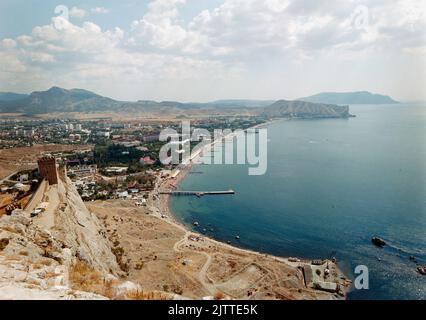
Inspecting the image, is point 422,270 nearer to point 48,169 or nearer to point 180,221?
point 180,221

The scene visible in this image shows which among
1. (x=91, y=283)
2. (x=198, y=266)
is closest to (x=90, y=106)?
(x=198, y=266)

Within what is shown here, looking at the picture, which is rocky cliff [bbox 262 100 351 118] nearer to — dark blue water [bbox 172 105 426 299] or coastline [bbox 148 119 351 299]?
dark blue water [bbox 172 105 426 299]

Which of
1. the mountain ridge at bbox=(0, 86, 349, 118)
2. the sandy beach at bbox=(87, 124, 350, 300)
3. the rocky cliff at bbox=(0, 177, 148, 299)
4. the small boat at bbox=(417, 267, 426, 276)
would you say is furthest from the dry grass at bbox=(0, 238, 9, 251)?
the mountain ridge at bbox=(0, 86, 349, 118)

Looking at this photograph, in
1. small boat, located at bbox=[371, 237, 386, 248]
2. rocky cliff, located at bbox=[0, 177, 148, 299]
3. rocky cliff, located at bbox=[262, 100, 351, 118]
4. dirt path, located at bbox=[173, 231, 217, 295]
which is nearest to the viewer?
rocky cliff, located at bbox=[0, 177, 148, 299]

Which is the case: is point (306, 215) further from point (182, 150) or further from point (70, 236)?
point (182, 150)

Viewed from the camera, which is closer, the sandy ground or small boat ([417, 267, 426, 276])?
the sandy ground

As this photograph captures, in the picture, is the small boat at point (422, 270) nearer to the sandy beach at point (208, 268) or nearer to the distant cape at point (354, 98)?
the sandy beach at point (208, 268)
